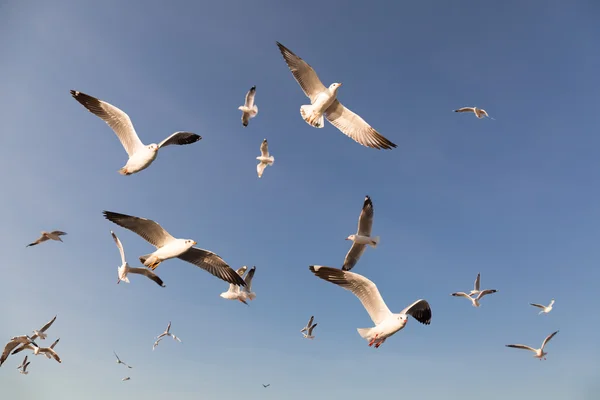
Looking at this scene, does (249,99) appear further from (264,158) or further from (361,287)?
(361,287)

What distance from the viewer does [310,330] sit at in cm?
3048

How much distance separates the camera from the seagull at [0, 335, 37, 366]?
→ 21.4 m

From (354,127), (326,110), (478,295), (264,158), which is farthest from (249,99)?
(478,295)

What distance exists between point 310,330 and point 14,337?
16811 mm

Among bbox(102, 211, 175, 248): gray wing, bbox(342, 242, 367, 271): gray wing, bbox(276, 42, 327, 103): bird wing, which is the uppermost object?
bbox(276, 42, 327, 103): bird wing

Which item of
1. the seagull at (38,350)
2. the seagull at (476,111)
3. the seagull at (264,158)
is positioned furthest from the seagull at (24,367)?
the seagull at (476,111)

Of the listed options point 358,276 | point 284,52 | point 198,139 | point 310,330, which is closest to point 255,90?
point 284,52

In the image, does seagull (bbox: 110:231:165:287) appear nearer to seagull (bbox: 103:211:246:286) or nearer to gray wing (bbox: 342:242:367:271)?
seagull (bbox: 103:211:246:286)

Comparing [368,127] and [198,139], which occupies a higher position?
[368,127]

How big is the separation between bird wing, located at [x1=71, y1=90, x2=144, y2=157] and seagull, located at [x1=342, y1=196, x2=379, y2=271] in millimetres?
9057

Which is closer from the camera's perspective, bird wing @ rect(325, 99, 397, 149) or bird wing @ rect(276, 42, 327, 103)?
bird wing @ rect(276, 42, 327, 103)

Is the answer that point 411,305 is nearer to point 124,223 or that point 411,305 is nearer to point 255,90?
point 124,223

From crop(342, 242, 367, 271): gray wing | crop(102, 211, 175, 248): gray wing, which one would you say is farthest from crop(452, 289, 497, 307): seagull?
crop(102, 211, 175, 248): gray wing

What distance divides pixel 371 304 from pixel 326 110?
313 inches
